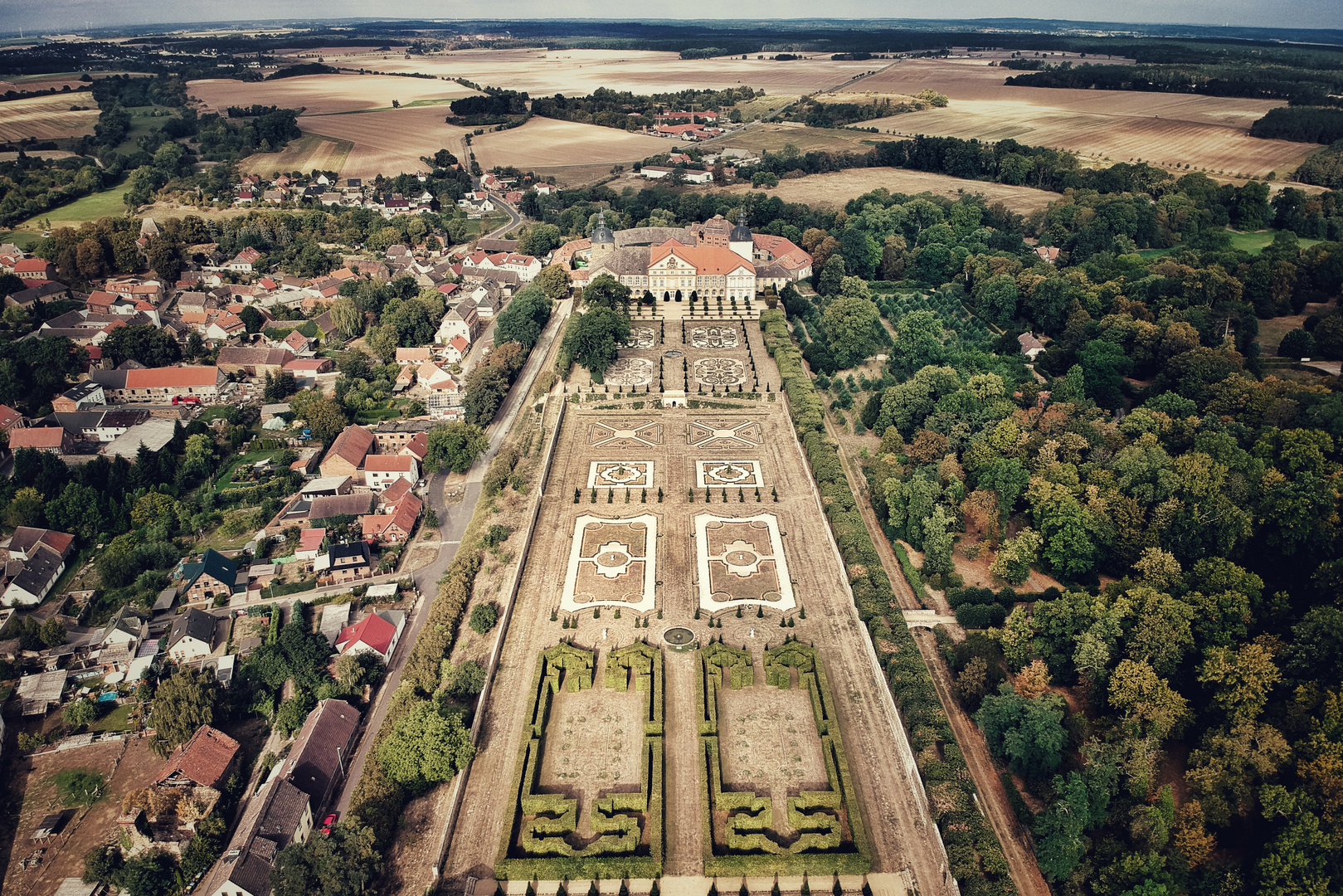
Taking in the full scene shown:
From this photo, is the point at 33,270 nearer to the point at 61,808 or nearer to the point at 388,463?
the point at 388,463

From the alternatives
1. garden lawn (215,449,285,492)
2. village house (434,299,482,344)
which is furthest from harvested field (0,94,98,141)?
garden lawn (215,449,285,492)

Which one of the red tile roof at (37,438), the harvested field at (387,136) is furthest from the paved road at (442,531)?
the harvested field at (387,136)

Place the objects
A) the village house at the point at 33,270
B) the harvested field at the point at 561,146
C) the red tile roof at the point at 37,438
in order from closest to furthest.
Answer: the red tile roof at the point at 37,438, the village house at the point at 33,270, the harvested field at the point at 561,146

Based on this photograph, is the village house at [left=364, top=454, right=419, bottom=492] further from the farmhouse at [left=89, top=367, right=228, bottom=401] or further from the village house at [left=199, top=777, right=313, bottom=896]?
the village house at [left=199, top=777, right=313, bottom=896]

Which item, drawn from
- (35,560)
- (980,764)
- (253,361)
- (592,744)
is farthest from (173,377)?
(980,764)

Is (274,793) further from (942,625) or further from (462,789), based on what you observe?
(942,625)

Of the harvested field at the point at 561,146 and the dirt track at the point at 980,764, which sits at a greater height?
the harvested field at the point at 561,146

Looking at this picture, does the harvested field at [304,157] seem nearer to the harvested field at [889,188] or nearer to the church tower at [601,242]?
the church tower at [601,242]
